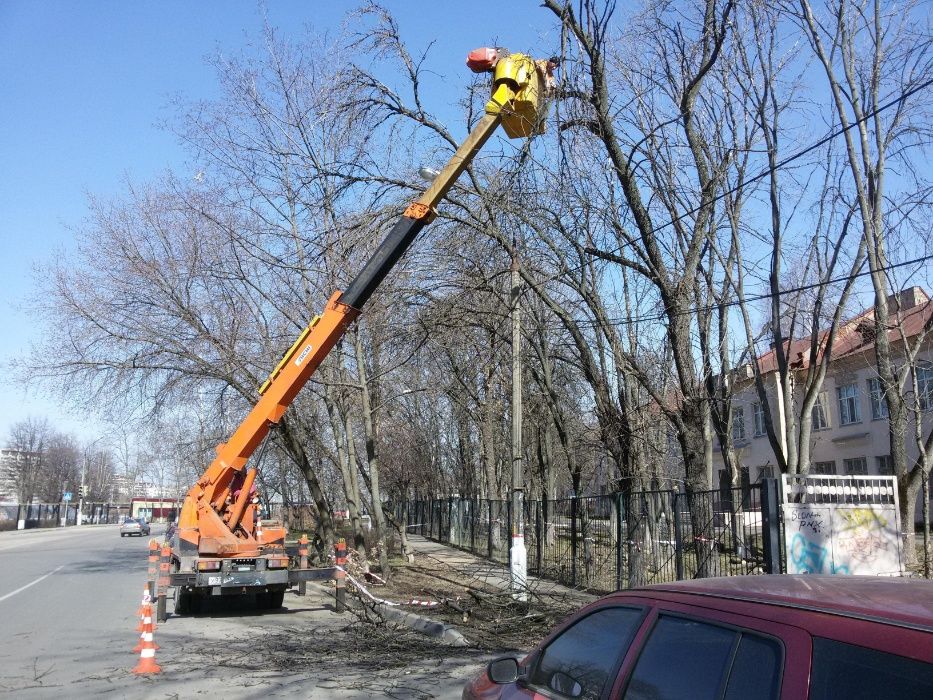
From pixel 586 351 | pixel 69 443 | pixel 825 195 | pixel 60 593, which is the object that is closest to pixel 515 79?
pixel 586 351

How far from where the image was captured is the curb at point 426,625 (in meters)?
10.2

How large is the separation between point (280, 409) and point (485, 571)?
8.41m

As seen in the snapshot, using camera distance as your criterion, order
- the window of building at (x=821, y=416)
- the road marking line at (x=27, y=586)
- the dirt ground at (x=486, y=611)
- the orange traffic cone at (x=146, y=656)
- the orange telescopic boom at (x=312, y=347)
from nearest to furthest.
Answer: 1. the orange traffic cone at (x=146, y=656)
2. the dirt ground at (x=486, y=611)
3. the orange telescopic boom at (x=312, y=347)
4. the road marking line at (x=27, y=586)
5. the window of building at (x=821, y=416)

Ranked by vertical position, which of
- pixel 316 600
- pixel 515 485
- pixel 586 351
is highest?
pixel 586 351

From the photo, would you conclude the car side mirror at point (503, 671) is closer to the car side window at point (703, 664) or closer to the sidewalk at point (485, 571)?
the car side window at point (703, 664)

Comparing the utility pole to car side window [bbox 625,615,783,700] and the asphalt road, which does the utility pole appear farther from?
car side window [bbox 625,615,783,700]

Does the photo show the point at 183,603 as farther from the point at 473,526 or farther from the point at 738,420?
the point at 738,420

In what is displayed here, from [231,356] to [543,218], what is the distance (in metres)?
8.56

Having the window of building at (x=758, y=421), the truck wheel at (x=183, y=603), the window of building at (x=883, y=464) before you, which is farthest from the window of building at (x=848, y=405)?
the truck wheel at (x=183, y=603)

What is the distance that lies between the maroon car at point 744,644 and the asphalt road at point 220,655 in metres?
4.75

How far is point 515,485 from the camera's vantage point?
13812 millimetres

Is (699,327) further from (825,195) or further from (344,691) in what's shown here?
(344,691)

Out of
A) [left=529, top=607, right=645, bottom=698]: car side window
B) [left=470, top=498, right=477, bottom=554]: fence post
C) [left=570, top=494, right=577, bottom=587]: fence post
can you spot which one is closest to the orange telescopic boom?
[left=570, top=494, right=577, bottom=587]: fence post

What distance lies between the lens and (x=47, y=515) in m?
79.6
